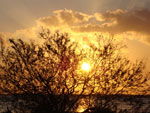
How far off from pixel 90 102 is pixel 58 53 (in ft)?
17.7

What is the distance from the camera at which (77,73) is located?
17.2 m

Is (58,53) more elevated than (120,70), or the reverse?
(58,53)

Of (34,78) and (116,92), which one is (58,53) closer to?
(34,78)

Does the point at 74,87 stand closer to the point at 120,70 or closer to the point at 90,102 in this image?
the point at 90,102

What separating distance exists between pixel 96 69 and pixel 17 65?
7.05m

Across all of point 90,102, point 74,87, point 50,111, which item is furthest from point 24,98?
point 90,102

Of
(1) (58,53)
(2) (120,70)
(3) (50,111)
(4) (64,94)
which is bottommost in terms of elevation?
(3) (50,111)

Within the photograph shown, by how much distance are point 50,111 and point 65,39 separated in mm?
7004

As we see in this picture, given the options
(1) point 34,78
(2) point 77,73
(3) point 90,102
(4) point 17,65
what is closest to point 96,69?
(2) point 77,73

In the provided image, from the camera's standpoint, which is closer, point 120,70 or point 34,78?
point 120,70

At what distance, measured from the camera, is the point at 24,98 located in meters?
18.2

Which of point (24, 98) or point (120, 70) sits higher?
point (120, 70)

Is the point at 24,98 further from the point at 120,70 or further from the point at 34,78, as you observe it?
the point at 120,70

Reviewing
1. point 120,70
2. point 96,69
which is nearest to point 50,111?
point 96,69
